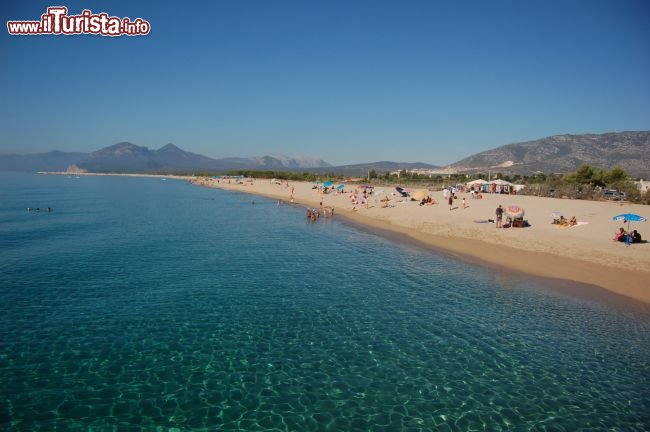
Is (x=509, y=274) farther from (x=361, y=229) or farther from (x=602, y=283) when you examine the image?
(x=361, y=229)

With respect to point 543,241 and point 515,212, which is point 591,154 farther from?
point 543,241

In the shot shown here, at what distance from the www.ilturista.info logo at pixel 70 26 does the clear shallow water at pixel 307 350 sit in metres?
15.3

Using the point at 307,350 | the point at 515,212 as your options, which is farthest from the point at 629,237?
the point at 307,350

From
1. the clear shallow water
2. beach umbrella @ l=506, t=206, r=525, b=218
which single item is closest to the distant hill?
beach umbrella @ l=506, t=206, r=525, b=218

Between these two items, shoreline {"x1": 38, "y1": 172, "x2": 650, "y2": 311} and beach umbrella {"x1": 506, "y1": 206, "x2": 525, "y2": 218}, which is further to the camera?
beach umbrella {"x1": 506, "y1": 206, "x2": 525, "y2": 218}

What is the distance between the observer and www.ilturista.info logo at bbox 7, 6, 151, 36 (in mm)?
25484

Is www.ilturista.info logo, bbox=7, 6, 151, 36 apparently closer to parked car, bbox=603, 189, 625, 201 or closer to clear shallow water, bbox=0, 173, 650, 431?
clear shallow water, bbox=0, 173, 650, 431

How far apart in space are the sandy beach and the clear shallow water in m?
3.08

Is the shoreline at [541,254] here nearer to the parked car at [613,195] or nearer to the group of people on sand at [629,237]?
the group of people on sand at [629,237]

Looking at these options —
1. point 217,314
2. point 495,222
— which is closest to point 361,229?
point 495,222

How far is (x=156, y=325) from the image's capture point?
12.8 meters

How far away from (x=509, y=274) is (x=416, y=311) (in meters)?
7.73

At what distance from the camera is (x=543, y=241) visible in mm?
24281

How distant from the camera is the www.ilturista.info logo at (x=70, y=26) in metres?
25.5
